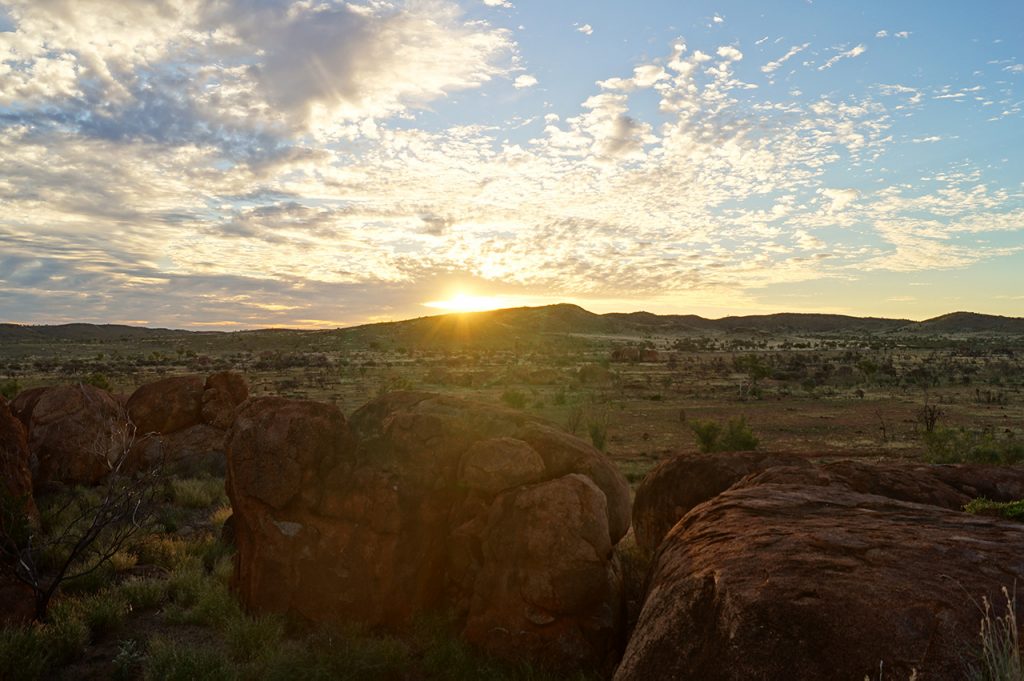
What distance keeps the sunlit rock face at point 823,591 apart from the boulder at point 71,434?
52.1ft

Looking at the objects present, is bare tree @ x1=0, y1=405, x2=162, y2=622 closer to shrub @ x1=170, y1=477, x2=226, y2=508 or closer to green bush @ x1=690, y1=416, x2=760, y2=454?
shrub @ x1=170, y1=477, x2=226, y2=508

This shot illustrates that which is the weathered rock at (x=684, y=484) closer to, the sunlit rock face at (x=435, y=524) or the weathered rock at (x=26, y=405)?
the sunlit rock face at (x=435, y=524)

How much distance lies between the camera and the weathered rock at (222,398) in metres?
20.8

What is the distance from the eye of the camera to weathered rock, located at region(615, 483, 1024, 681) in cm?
433

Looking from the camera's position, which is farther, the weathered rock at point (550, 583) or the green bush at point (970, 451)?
the green bush at point (970, 451)

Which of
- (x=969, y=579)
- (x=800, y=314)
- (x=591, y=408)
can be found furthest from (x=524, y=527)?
(x=800, y=314)

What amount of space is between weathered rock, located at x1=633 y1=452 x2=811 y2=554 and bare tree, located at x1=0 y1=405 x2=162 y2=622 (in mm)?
8602

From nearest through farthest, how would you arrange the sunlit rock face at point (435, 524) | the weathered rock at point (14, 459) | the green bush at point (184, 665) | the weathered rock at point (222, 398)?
the green bush at point (184, 665), the sunlit rock face at point (435, 524), the weathered rock at point (14, 459), the weathered rock at point (222, 398)

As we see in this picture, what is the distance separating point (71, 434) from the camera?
17.1m

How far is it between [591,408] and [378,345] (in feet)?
247

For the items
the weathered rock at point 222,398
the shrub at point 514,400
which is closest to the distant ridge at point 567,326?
the shrub at point 514,400

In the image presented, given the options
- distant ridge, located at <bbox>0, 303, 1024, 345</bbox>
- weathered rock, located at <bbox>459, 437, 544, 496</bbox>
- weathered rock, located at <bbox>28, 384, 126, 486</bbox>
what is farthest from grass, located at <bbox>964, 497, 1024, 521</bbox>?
distant ridge, located at <bbox>0, 303, 1024, 345</bbox>

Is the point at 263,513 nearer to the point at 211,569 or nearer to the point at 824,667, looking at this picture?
the point at 211,569

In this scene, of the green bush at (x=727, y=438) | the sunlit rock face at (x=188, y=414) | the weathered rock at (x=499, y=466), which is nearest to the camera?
the weathered rock at (x=499, y=466)
